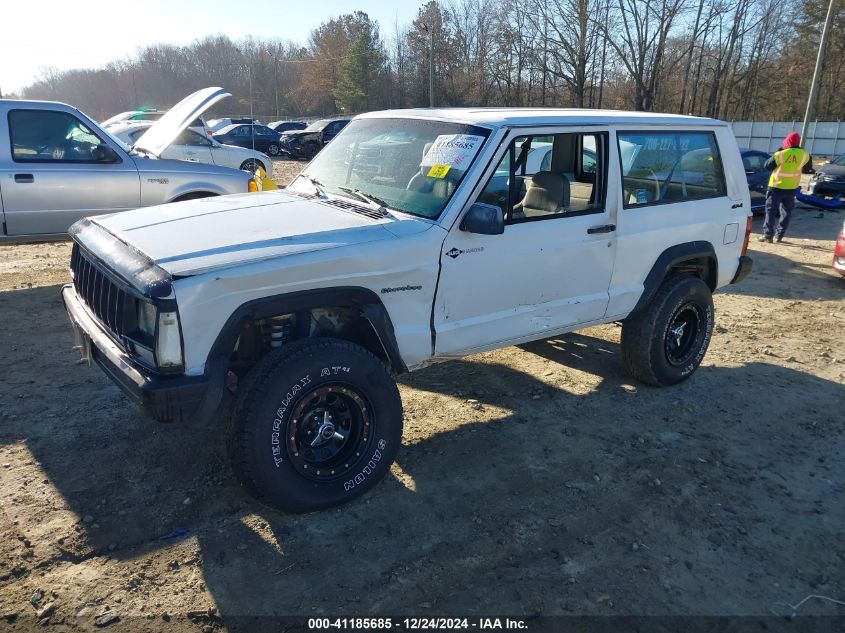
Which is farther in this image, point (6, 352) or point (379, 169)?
point (6, 352)

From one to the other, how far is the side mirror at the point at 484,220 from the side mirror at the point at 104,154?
17.1ft

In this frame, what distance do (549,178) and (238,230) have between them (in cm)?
213

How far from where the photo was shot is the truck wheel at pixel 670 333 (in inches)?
190

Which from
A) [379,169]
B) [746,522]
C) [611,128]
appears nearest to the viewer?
[746,522]

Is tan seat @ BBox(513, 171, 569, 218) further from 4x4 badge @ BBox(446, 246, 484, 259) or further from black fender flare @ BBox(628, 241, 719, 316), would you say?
black fender flare @ BBox(628, 241, 719, 316)

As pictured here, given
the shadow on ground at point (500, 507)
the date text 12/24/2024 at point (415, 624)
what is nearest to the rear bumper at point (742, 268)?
the shadow on ground at point (500, 507)

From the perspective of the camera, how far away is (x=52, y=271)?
26.3 feet

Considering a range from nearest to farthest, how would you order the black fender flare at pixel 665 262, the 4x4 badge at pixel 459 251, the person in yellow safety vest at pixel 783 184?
1. the 4x4 badge at pixel 459 251
2. the black fender flare at pixel 665 262
3. the person in yellow safety vest at pixel 783 184

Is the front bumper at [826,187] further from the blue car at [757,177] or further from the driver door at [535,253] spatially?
the driver door at [535,253]

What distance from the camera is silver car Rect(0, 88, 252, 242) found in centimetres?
662

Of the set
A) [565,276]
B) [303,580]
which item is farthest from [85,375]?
[565,276]

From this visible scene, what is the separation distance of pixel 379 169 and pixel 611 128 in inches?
63.6

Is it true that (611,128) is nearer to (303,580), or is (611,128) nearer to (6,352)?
(303,580)

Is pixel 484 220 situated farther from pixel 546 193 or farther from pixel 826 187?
pixel 826 187
